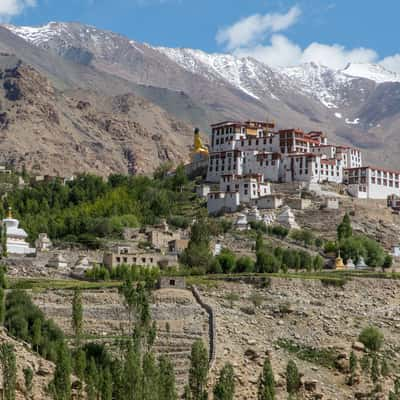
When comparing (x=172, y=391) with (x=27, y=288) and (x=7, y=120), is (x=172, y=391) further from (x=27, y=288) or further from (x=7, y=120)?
(x=7, y=120)

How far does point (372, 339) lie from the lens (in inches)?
2327

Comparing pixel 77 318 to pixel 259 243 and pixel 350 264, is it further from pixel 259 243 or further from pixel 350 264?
pixel 350 264

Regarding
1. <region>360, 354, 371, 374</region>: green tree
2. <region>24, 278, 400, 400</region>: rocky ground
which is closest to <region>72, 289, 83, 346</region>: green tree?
<region>24, 278, 400, 400</region>: rocky ground

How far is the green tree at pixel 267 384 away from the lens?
49625 mm

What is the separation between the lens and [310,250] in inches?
3179

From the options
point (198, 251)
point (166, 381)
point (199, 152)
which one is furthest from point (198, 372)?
point (199, 152)

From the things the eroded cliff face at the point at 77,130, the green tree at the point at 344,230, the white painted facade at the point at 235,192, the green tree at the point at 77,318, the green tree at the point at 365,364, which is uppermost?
the eroded cliff face at the point at 77,130

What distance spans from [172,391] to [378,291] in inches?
839

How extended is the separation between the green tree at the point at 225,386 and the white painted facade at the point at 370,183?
155 ft

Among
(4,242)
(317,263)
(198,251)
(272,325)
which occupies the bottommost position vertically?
(272,325)

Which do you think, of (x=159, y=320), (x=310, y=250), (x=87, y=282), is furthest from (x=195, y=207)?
(x=159, y=320)

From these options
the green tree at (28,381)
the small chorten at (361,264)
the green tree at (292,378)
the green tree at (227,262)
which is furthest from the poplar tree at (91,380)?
the small chorten at (361,264)

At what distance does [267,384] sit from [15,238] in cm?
2987

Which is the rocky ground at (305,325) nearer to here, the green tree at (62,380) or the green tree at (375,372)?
the green tree at (375,372)
